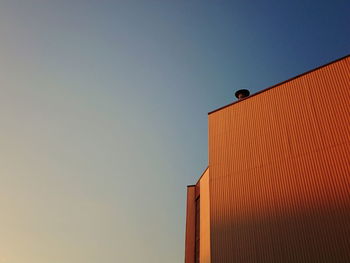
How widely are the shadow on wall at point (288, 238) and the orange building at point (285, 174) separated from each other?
5 centimetres

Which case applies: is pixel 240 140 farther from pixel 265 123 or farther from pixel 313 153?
pixel 313 153

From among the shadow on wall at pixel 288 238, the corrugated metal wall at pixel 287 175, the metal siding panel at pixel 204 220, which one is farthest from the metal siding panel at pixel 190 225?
the shadow on wall at pixel 288 238

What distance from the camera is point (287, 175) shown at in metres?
20.7

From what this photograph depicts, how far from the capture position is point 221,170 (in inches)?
974

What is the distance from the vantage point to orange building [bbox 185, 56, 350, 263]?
18.2 metres

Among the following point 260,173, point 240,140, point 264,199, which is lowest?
point 264,199

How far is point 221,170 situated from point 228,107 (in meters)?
5.66

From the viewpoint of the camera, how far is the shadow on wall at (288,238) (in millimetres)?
17172

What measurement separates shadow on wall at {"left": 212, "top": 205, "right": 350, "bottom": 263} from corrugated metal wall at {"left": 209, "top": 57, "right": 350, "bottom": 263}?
0.17 ft

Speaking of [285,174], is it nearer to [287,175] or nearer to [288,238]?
[287,175]

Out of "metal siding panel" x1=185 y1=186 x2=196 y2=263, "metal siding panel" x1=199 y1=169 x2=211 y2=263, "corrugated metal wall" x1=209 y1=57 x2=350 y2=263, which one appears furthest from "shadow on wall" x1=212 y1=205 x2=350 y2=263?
"metal siding panel" x1=185 y1=186 x2=196 y2=263

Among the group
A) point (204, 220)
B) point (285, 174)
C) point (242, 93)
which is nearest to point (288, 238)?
point (285, 174)

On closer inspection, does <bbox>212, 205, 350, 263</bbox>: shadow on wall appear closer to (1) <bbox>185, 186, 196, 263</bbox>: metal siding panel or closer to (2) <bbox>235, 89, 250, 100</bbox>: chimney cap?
(1) <bbox>185, 186, 196, 263</bbox>: metal siding panel

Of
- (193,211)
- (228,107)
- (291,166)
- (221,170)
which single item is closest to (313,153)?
(291,166)
